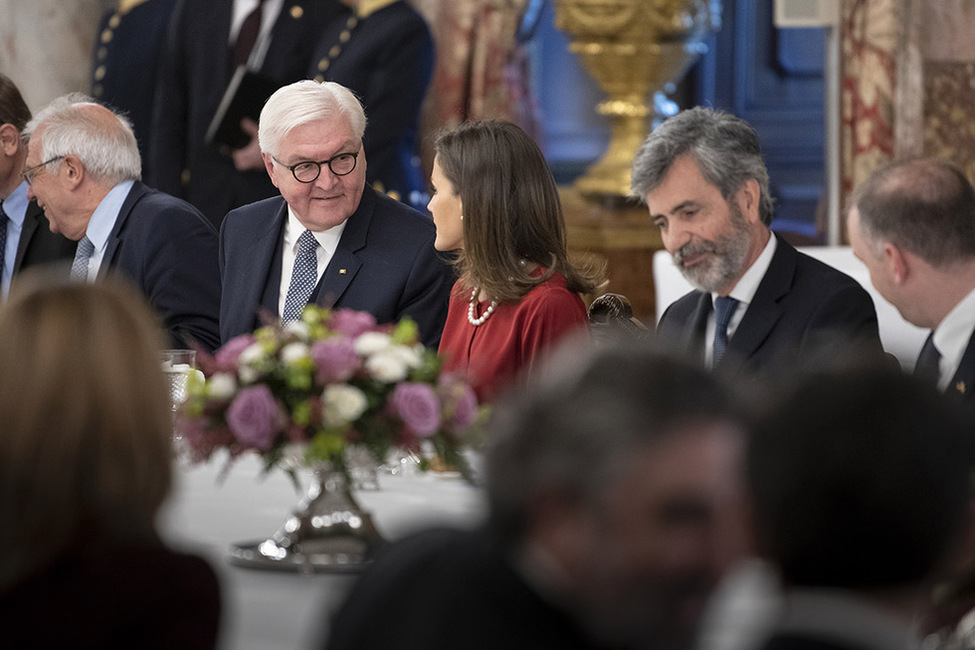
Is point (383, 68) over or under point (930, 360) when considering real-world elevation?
over

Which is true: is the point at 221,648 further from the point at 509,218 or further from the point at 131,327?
the point at 509,218

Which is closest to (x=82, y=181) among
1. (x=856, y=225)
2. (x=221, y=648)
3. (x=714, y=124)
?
(x=714, y=124)

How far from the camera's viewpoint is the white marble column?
7234 mm

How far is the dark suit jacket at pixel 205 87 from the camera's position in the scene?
670cm

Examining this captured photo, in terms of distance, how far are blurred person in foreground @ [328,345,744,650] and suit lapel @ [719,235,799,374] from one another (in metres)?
2.07

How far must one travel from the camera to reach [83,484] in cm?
142

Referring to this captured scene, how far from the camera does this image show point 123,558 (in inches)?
56.4

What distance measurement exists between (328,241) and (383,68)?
2672 millimetres

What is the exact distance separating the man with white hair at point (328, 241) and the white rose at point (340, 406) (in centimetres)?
186

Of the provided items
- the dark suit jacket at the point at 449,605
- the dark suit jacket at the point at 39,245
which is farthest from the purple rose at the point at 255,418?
the dark suit jacket at the point at 39,245

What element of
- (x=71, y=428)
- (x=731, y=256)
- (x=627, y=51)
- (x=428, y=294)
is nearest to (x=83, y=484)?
(x=71, y=428)

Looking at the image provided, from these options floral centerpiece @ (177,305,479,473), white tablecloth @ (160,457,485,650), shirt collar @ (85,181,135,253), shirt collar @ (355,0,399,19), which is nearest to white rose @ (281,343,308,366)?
floral centerpiece @ (177,305,479,473)

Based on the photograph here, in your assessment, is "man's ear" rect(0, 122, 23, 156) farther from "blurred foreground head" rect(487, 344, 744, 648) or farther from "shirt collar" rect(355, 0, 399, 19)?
"blurred foreground head" rect(487, 344, 744, 648)

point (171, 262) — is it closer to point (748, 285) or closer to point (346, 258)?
point (346, 258)
